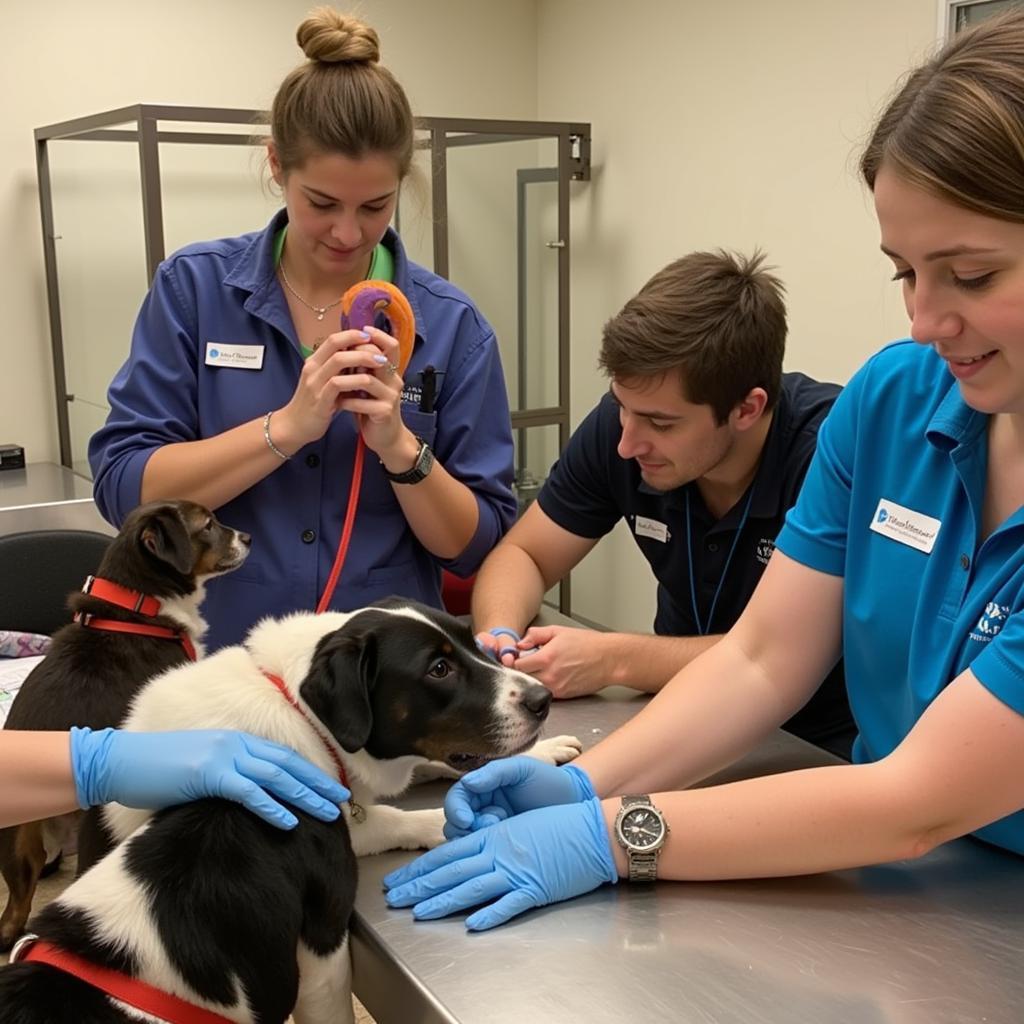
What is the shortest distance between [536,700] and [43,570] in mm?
1657

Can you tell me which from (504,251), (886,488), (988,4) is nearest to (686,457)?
(886,488)

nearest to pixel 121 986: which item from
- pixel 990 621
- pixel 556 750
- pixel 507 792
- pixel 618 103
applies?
pixel 507 792

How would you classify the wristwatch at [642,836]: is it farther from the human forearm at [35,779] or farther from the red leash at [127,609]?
the red leash at [127,609]

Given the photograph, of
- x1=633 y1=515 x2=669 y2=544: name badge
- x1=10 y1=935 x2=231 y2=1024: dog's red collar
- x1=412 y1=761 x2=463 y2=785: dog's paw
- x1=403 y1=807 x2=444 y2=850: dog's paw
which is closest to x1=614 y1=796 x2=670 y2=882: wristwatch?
x1=403 y1=807 x2=444 y2=850: dog's paw

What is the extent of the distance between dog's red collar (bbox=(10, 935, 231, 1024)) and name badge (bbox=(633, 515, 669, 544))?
3.69 feet

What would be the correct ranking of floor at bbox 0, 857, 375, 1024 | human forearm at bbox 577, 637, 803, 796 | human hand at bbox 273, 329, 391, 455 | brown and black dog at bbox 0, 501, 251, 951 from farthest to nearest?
floor at bbox 0, 857, 375, 1024 → brown and black dog at bbox 0, 501, 251, 951 → human hand at bbox 273, 329, 391, 455 → human forearm at bbox 577, 637, 803, 796

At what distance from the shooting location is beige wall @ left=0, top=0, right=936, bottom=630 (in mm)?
3229

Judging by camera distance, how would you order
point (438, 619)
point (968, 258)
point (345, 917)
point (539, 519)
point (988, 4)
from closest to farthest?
point (968, 258) → point (345, 917) → point (438, 619) → point (539, 519) → point (988, 4)

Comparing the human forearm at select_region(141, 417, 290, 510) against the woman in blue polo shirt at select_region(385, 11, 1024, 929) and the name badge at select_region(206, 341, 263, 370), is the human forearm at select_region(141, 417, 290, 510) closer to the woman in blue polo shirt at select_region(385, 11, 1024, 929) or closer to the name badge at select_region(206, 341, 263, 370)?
the name badge at select_region(206, 341, 263, 370)

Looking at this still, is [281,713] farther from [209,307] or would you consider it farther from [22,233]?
[22,233]

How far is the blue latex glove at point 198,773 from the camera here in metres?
1.11

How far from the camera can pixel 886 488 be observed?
47.9 inches

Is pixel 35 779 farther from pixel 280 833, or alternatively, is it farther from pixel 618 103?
pixel 618 103

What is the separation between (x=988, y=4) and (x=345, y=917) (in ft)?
8.98
